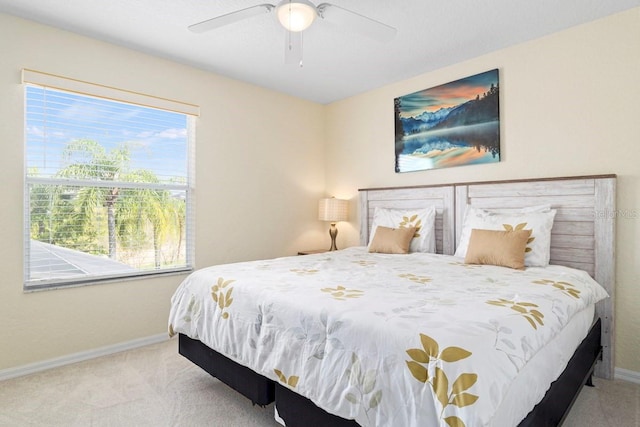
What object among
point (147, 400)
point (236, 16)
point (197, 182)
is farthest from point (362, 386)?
point (197, 182)

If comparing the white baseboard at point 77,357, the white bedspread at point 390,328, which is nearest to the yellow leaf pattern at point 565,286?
the white bedspread at point 390,328

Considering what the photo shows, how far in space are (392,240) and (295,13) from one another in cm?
201

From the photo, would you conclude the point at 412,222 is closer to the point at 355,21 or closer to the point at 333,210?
the point at 333,210

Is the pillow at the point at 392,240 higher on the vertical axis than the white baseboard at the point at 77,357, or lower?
higher

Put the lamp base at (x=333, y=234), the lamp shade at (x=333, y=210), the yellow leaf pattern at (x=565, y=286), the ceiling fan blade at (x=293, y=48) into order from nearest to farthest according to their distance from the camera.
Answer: the yellow leaf pattern at (x=565, y=286)
the ceiling fan blade at (x=293, y=48)
the lamp shade at (x=333, y=210)
the lamp base at (x=333, y=234)

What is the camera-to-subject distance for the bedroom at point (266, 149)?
2.47 m

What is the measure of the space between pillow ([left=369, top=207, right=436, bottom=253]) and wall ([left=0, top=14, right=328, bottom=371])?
1286 mm

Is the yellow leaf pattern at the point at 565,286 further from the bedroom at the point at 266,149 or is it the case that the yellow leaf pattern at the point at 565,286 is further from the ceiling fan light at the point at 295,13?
the ceiling fan light at the point at 295,13

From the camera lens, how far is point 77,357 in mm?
2738

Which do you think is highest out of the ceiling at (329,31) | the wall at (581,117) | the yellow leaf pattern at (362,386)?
the ceiling at (329,31)

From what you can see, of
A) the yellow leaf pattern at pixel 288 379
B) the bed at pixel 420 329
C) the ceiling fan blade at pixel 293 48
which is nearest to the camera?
the bed at pixel 420 329

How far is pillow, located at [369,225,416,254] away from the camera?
3.21 metres

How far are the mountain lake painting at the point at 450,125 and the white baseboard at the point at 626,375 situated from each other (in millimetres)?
1758

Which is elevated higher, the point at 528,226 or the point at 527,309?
the point at 528,226
